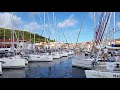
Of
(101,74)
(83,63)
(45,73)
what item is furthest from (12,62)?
(101,74)

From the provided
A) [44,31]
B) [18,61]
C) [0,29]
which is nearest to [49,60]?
[44,31]

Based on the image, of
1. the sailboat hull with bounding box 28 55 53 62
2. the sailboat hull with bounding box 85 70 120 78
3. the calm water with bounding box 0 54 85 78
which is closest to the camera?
the sailboat hull with bounding box 85 70 120 78

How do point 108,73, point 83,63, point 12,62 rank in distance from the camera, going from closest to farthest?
point 108,73, point 83,63, point 12,62

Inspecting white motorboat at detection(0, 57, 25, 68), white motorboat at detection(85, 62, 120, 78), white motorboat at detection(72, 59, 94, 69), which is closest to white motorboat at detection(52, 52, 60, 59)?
white motorboat at detection(72, 59, 94, 69)

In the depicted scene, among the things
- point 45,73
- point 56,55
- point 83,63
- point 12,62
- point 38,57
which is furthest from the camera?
point 56,55

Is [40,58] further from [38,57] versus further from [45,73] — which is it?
[45,73]

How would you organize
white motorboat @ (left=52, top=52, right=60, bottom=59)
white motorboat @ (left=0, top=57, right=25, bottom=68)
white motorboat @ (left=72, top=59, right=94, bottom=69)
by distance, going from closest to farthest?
1. white motorboat @ (left=72, top=59, right=94, bottom=69)
2. white motorboat @ (left=0, top=57, right=25, bottom=68)
3. white motorboat @ (left=52, top=52, right=60, bottom=59)

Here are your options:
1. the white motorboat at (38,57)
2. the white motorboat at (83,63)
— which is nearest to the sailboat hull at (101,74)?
the white motorboat at (83,63)

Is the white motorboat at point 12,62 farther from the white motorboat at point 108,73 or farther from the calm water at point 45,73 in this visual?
the white motorboat at point 108,73

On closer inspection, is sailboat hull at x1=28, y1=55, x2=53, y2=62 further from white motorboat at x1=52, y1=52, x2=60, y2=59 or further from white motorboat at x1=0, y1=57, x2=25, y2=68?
white motorboat at x1=0, y1=57, x2=25, y2=68

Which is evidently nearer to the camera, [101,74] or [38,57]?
[101,74]
